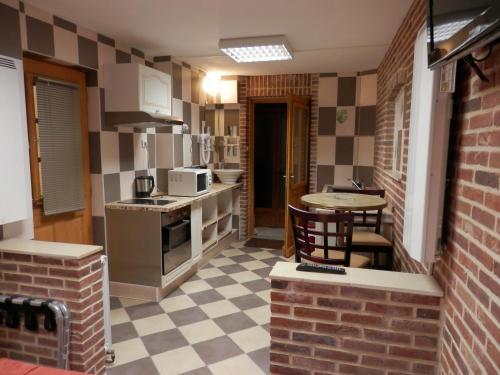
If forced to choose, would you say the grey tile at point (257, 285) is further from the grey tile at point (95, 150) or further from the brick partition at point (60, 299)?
the grey tile at point (95, 150)

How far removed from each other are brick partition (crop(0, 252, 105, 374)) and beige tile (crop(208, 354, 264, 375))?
2.38 ft

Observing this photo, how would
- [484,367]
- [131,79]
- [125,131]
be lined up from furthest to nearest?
[125,131] → [131,79] → [484,367]

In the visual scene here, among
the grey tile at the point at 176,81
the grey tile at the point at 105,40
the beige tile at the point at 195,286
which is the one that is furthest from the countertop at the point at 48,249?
the grey tile at the point at 176,81

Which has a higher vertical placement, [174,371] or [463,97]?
[463,97]

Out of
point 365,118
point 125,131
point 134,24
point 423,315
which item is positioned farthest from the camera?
point 365,118

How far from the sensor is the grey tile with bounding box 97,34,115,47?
3145 mm

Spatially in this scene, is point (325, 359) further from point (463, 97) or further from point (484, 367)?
point (463, 97)

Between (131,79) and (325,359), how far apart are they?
2.75 meters

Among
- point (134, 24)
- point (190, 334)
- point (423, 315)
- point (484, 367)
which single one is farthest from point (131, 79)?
point (484, 367)

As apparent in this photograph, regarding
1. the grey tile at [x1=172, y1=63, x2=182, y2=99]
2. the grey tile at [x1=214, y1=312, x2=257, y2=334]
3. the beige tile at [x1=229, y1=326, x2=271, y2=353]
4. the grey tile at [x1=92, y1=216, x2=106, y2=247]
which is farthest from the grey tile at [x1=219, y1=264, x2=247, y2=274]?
the grey tile at [x1=172, y1=63, x2=182, y2=99]

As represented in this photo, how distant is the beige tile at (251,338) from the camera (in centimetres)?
255

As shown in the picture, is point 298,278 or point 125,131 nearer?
point 298,278

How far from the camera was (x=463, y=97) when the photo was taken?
1371 mm

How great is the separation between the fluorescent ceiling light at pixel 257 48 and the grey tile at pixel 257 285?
7.88 feet
